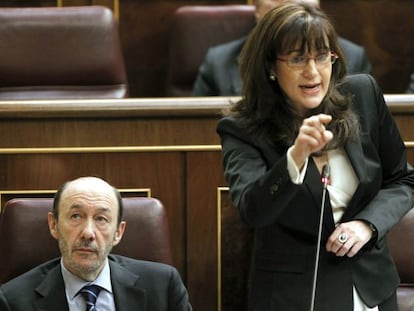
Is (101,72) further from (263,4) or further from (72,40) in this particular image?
(263,4)

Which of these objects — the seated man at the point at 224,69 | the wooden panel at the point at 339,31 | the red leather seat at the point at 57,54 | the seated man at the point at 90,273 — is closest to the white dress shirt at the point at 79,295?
the seated man at the point at 90,273

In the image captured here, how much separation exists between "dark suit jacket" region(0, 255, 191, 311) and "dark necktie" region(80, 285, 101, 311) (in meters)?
0.02

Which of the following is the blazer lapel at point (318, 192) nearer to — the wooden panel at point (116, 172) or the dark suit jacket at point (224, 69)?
the wooden panel at point (116, 172)

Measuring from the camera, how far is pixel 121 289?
1.06 m

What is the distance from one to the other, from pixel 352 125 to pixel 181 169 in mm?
386

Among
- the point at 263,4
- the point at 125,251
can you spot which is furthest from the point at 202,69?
the point at 125,251

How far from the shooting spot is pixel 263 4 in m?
1.69

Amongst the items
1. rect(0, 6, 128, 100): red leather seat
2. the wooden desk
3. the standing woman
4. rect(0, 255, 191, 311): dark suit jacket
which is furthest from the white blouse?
rect(0, 6, 128, 100): red leather seat

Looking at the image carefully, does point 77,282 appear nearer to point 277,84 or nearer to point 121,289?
point 121,289

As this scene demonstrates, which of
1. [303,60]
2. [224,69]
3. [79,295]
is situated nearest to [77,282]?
[79,295]

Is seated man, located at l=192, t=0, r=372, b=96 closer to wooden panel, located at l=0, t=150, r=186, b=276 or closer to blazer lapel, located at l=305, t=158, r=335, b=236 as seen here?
wooden panel, located at l=0, t=150, r=186, b=276

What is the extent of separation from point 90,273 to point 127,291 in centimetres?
5

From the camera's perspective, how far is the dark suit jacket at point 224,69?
1741mm

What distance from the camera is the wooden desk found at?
127 cm
